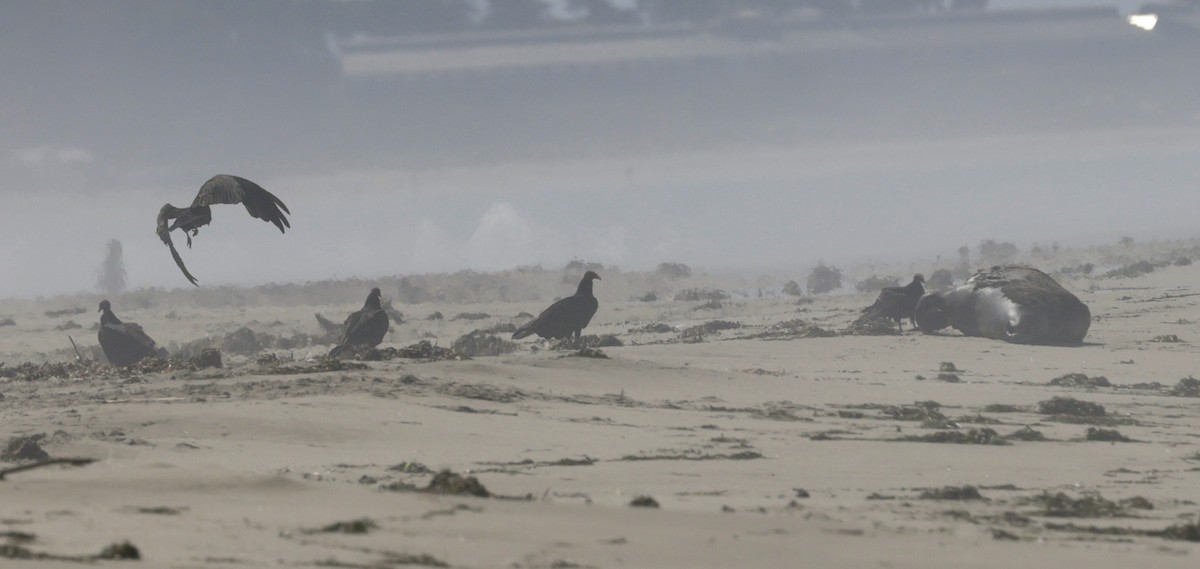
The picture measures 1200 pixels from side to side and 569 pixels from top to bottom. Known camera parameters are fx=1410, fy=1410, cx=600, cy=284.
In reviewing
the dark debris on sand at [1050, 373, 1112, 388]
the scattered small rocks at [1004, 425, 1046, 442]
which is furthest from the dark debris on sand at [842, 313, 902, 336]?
the scattered small rocks at [1004, 425, 1046, 442]

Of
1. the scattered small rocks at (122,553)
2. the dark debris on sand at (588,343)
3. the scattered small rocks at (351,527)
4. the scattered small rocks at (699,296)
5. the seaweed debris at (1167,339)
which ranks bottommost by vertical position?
the scattered small rocks at (351,527)

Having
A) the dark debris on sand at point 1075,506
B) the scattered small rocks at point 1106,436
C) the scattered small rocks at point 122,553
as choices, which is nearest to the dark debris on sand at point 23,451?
the scattered small rocks at point 122,553

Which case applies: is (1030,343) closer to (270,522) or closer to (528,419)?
(528,419)

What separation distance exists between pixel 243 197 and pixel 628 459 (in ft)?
19.1

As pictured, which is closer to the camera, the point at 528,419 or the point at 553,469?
the point at 553,469

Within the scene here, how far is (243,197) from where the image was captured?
13.7 meters

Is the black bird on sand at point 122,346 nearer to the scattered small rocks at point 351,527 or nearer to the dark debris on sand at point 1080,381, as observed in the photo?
the dark debris on sand at point 1080,381

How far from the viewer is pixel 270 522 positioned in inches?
223

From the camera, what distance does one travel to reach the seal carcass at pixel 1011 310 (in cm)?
1992

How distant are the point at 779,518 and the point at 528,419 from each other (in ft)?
17.8

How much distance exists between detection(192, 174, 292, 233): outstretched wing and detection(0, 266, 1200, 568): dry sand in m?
1.62

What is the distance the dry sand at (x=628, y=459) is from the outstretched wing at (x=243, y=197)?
1616mm

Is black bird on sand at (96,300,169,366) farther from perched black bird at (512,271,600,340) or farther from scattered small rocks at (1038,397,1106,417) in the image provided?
scattered small rocks at (1038,397,1106,417)

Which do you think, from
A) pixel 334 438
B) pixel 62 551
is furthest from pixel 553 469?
pixel 62 551
